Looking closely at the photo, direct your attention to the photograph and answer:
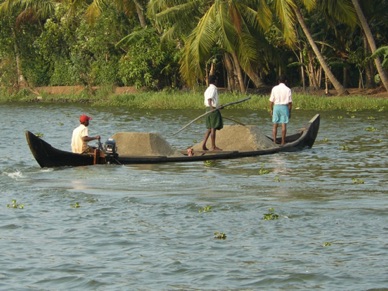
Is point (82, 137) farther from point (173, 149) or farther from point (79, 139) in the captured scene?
point (173, 149)

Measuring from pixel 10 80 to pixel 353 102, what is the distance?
22096 mm

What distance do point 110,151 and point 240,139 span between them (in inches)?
135

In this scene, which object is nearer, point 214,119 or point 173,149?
point 173,149

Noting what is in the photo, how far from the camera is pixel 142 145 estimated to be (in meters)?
18.3

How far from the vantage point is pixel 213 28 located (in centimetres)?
3247

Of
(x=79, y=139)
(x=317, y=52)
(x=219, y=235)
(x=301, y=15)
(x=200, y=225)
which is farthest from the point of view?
(x=317, y=52)

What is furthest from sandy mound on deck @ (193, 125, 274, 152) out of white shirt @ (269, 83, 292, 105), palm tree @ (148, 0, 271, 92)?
palm tree @ (148, 0, 271, 92)

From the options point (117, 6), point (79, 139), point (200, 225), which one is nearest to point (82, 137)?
point (79, 139)

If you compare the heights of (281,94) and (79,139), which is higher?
(281,94)

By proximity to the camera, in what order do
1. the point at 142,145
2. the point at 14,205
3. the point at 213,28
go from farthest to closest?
the point at 213,28
the point at 142,145
the point at 14,205

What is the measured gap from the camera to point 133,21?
141 ft

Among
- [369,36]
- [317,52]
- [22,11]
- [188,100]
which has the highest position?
[22,11]

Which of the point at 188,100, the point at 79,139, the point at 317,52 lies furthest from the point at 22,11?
the point at 79,139

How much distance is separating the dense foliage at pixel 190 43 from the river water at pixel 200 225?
1286 centimetres
